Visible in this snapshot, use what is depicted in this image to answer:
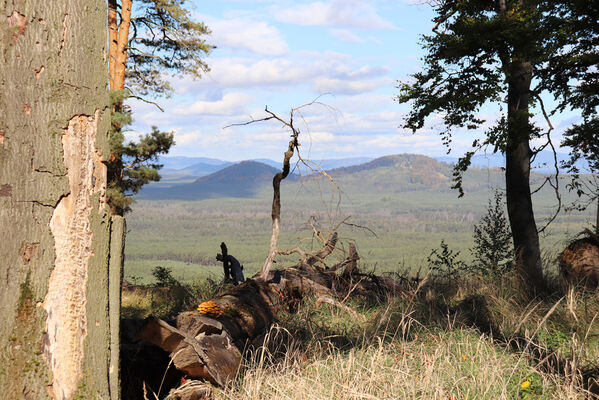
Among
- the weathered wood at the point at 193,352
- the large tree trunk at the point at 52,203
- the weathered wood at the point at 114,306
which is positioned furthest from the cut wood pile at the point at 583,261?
the large tree trunk at the point at 52,203

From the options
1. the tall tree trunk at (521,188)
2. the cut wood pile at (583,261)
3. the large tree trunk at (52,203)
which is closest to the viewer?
the large tree trunk at (52,203)

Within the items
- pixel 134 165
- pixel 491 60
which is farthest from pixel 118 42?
pixel 491 60

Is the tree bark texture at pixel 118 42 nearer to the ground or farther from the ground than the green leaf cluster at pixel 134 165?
farther from the ground

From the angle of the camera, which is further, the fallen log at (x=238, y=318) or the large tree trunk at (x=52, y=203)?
the fallen log at (x=238, y=318)

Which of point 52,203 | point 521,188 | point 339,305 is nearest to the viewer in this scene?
point 52,203

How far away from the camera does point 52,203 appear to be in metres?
2.63

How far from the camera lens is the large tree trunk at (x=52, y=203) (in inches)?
102

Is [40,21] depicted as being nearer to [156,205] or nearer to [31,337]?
[31,337]

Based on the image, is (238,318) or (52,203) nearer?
(52,203)

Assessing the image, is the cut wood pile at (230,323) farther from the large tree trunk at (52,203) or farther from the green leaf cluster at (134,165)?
the green leaf cluster at (134,165)

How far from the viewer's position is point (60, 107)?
268cm

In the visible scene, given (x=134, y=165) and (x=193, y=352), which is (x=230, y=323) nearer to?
(x=193, y=352)

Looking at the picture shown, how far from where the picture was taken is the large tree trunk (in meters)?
2.58

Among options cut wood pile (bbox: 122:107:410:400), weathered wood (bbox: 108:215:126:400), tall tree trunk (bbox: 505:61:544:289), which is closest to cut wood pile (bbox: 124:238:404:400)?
cut wood pile (bbox: 122:107:410:400)
